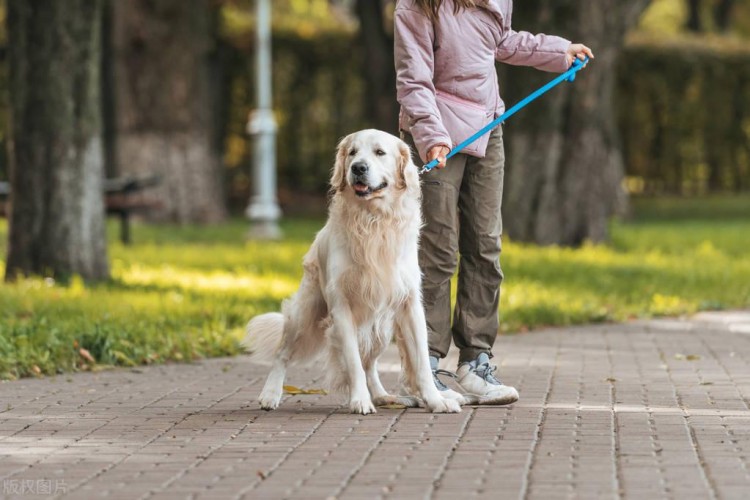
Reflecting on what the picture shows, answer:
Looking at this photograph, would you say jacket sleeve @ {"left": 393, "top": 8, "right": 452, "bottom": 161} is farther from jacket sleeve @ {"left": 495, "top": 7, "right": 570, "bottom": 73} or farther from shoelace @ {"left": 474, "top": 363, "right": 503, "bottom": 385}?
shoelace @ {"left": 474, "top": 363, "right": 503, "bottom": 385}

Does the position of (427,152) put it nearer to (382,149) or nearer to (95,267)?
(382,149)

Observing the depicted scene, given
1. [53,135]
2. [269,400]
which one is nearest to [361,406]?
[269,400]

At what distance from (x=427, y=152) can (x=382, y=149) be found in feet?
1.44

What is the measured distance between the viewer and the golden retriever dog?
Answer: 20.9 feet

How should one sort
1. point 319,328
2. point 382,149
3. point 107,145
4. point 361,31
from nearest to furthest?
point 382,149 < point 319,328 < point 361,31 < point 107,145

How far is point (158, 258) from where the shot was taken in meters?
15.0

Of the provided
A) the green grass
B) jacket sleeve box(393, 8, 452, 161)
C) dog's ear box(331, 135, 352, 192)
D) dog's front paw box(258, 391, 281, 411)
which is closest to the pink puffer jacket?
jacket sleeve box(393, 8, 452, 161)

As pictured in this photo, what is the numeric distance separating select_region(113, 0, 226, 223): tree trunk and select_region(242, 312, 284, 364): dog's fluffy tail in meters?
14.2

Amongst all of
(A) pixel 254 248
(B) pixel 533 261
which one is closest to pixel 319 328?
(B) pixel 533 261

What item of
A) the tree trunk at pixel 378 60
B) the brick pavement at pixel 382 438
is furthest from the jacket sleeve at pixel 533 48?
the tree trunk at pixel 378 60

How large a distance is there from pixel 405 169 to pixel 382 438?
4.15 feet

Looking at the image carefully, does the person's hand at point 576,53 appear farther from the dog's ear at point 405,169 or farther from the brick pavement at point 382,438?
the brick pavement at point 382,438

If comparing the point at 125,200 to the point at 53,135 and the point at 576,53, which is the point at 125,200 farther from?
the point at 576,53

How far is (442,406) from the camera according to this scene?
6.55 meters
